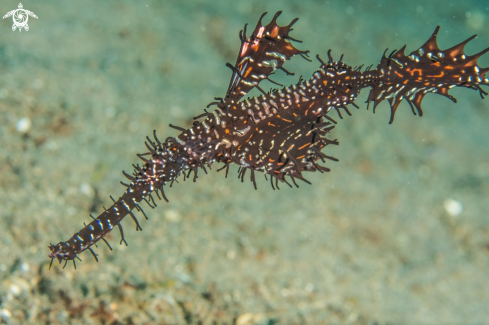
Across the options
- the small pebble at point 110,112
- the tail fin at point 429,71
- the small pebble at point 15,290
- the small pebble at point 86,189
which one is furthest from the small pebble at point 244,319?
the small pebble at point 110,112

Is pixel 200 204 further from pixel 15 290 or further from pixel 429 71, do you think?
pixel 429 71

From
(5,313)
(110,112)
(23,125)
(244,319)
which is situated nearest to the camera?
(5,313)

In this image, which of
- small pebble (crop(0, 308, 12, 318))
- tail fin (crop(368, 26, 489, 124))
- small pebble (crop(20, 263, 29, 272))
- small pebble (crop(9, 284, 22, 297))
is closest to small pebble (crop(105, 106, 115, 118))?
small pebble (crop(20, 263, 29, 272))

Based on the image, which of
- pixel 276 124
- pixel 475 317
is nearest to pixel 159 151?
pixel 276 124

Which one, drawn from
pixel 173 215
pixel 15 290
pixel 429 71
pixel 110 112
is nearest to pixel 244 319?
pixel 173 215

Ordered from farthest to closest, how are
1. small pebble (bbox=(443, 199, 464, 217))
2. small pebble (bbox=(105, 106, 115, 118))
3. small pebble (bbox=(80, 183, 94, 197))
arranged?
1. small pebble (bbox=(443, 199, 464, 217))
2. small pebble (bbox=(105, 106, 115, 118))
3. small pebble (bbox=(80, 183, 94, 197))

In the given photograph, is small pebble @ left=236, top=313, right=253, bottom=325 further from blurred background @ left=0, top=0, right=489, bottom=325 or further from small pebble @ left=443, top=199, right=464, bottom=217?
small pebble @ left=443, top=199, right=464, bottom=217

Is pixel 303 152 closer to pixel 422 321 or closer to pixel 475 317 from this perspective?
pixel 422 321
